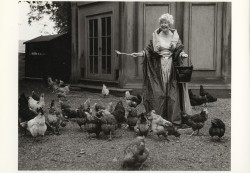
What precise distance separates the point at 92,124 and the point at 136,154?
0.79 m

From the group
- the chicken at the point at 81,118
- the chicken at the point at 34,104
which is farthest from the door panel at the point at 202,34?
the chicken at the point at 34,104

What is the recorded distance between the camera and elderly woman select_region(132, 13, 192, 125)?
3629 millimetres

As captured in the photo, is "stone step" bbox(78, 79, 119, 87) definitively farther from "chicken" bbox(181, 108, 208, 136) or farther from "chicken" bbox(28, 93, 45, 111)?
"chicken" bbox(181, 108, 208, 136)

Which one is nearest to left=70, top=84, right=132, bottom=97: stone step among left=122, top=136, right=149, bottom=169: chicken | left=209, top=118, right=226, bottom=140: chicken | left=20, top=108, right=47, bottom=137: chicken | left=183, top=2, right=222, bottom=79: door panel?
left=183, top=2, right=222, bottom=79: door panel

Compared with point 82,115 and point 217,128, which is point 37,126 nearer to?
point 82,115

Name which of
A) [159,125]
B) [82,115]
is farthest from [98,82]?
[159,125]

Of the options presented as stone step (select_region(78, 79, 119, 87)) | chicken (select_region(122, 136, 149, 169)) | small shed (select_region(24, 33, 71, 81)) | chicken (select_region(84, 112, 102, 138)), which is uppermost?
small shed (select_region(24, 33, 71, 81))

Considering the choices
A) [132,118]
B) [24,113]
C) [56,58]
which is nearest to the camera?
[24,113]

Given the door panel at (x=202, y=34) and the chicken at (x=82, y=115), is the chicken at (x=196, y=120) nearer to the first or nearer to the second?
the chicken at (x=82, y=115)

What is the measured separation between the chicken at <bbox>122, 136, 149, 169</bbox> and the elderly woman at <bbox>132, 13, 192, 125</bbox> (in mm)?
1062

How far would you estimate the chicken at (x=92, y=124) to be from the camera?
10.8 feet

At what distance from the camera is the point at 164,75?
364 cm

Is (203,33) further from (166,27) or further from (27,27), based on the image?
(27,27)

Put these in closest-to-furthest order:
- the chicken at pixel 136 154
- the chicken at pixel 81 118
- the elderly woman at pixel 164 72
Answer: the chicken at pixel 136 154 → the chicken at pixel 81 118 → the elderly woman at pixel 164 72
